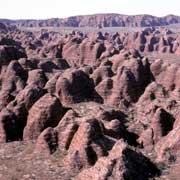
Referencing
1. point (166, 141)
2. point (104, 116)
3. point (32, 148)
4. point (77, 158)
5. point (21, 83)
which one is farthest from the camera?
point (21, 83)

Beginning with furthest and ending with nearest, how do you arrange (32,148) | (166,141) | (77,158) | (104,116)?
(104,116) → (32,148) → (166,141) → (77,158)

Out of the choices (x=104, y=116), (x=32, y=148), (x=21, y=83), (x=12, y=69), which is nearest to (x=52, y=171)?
(x=32, y=148)

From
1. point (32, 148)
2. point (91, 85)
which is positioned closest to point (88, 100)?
point (91, 85)

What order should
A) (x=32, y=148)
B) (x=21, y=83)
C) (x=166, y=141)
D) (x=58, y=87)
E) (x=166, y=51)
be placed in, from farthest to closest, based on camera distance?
(x=166, y=51) < (x=21, y=83) < (x=58, y=87) < (x=32, y=148) < (x=166, y=141)

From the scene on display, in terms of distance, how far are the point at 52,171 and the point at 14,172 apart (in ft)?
10.8

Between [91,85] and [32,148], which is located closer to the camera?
[32,148]

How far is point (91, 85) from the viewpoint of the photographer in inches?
2685

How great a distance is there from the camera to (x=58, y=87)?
65.0 metres

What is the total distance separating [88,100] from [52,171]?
85.1ft

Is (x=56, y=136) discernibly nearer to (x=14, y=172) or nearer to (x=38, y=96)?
(x=14, y=172)

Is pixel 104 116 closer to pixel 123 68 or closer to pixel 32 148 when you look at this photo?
pixel 32 148

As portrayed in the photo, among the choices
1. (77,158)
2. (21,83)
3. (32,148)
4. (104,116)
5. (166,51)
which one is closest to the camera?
(77,158)

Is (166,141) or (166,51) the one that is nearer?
(166,141)

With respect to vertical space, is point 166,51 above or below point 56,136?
below
